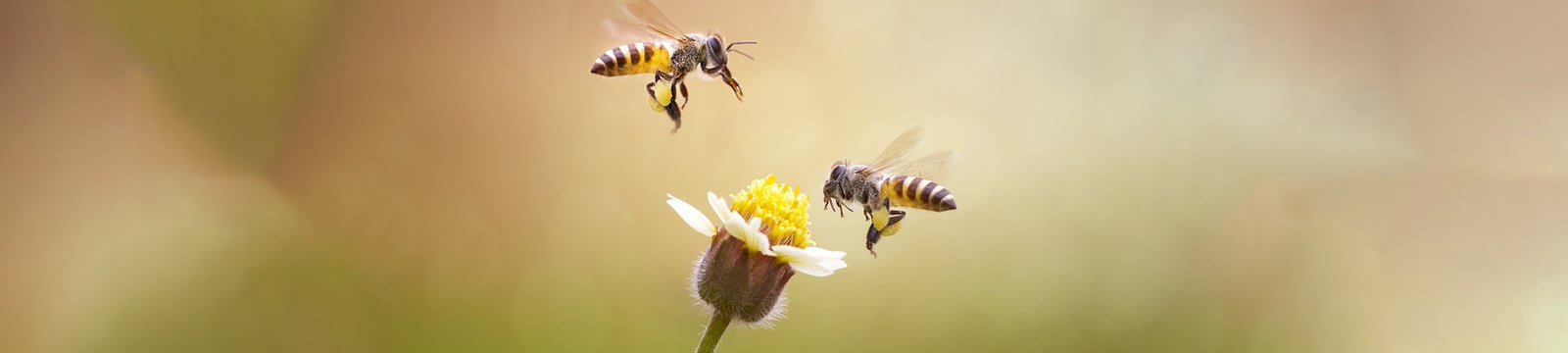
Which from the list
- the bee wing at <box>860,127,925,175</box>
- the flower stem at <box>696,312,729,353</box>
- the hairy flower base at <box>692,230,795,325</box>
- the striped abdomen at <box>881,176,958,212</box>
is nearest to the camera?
the flower stem at <box>696,312,729,353</box>

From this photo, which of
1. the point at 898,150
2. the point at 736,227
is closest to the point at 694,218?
the point at 736,227

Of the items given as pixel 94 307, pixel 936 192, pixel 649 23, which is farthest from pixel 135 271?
pixel 936 192

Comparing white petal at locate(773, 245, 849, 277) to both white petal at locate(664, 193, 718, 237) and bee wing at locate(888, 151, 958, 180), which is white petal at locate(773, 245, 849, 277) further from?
bee wing at locate(888, 151, 958, 180)

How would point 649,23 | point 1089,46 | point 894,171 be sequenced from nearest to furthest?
point 649,23 → point 894,171 → point 1089,46

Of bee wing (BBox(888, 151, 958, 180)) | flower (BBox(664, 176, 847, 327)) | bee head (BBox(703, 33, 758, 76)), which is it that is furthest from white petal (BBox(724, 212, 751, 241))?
bee wing (BBox(888, 151, 958, 180))

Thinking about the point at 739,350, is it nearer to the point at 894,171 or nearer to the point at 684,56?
the point at 894,171

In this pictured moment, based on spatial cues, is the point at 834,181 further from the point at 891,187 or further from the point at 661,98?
the point at 661,98
